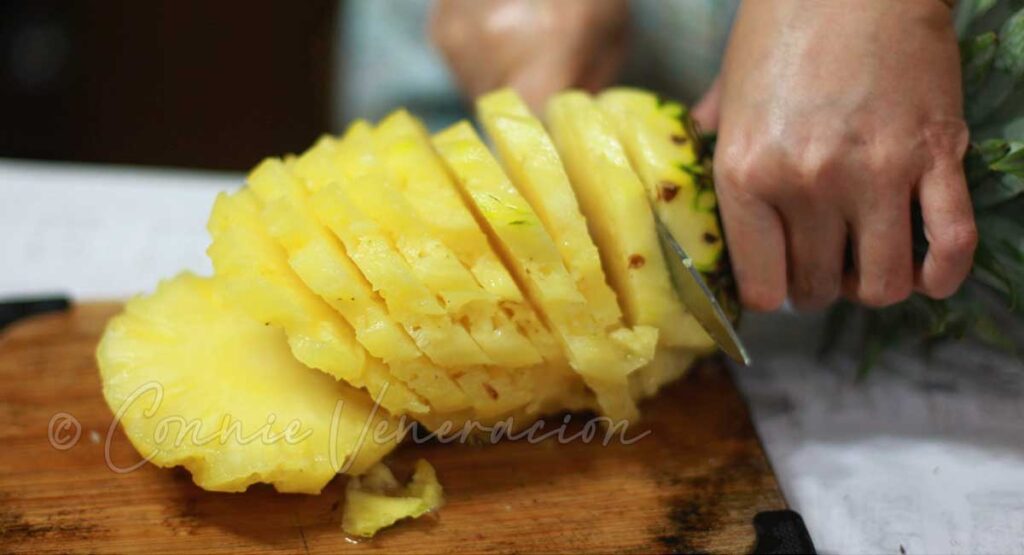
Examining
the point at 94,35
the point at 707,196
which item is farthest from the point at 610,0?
the point at 94,35

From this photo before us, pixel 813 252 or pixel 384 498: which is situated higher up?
pixel 813 252

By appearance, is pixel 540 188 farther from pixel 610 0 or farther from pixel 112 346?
pixel 610 0

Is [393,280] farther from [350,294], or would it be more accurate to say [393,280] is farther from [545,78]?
[545,78]

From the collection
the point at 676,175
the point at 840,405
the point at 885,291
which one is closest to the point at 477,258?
the point at 676,175

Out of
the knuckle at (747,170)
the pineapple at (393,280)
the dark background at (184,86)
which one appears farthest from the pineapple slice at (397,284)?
the dark background at (184,86)

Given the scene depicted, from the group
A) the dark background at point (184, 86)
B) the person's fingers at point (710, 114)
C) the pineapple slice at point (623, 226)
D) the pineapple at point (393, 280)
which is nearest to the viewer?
the pineapple at point (393, 280)

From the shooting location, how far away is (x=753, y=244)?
4.94 ft

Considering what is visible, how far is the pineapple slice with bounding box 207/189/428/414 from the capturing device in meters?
1.39

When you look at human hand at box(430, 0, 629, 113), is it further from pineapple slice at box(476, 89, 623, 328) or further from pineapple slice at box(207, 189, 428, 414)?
pineapple slice at box(207, 189, 428, 414)

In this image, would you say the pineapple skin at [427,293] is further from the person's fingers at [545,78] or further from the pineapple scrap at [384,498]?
the person's fingers at [545,78]

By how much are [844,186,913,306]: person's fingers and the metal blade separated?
24cm

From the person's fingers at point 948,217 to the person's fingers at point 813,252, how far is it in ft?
0.43

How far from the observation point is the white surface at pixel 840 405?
149 centimetres

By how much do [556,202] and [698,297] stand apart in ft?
0.93
